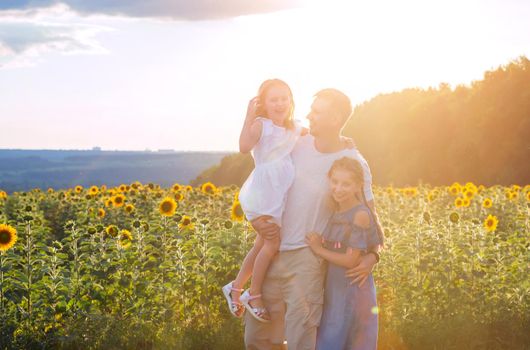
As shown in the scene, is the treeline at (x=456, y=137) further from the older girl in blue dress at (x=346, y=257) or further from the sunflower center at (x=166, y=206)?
the older girl in blue dress at (x=346, y=257)

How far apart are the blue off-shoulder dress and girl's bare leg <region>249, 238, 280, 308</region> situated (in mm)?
316

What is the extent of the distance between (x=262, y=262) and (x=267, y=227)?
23cm

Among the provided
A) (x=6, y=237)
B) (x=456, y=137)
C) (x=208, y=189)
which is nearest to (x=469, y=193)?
(x=208, y=189)

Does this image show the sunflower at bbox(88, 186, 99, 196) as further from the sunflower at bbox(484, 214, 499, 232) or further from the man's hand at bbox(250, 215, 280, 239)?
the man's hand at bbox(250, 215, 280, 239)

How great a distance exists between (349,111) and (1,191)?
1116 cm

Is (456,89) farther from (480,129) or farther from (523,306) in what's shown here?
(523,306)

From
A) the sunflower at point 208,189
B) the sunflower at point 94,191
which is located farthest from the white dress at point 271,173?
the sunflower at point 94,191

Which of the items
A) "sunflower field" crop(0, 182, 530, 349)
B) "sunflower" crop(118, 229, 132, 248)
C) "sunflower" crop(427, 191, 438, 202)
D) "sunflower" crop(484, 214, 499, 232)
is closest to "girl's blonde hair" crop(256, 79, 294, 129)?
"sunflower field" crop(0, 182, 530, 349)

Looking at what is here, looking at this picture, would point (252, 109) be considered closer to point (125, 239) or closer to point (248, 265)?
point (248, 265)

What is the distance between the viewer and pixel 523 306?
6445 mm

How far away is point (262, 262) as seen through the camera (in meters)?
4.13

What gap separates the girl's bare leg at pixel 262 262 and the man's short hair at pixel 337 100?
0.84 metres

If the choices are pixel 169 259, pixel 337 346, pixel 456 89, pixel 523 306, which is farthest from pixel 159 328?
pixel 456 89

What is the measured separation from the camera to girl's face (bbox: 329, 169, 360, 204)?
3887mm
